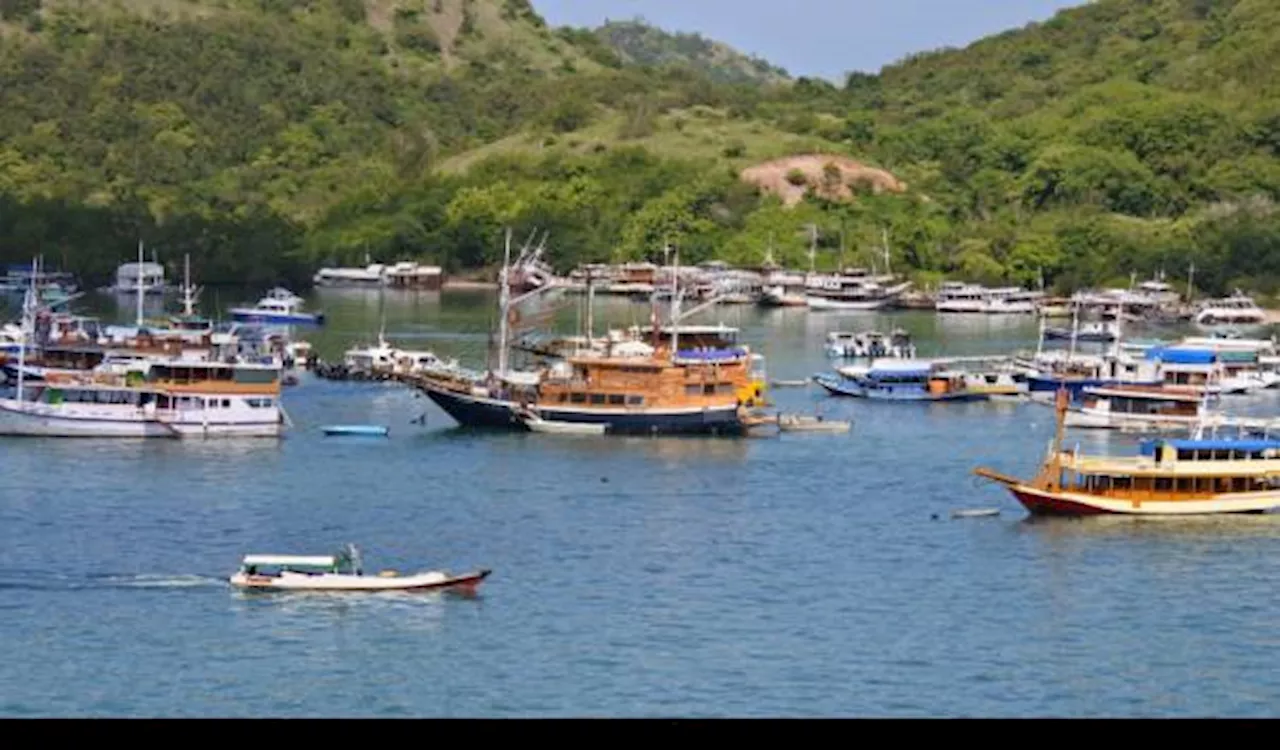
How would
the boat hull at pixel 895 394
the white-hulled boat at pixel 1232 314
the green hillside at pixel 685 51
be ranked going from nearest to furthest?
the boat hull at pixel 895 394, the white-hulled boat at pixel 1232 314, the green hillside at pixel 685 51

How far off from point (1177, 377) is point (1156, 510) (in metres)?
8.23

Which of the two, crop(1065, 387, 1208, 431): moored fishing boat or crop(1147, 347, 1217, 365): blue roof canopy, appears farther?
crop(1147, 347, 1217, 365): blue roof canopy

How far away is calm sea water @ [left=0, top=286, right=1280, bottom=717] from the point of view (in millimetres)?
10227

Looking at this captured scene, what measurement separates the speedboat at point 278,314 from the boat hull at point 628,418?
13.6 meters

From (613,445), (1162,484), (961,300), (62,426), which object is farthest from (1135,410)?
(961,300)

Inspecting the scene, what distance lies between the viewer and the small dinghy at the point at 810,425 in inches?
839

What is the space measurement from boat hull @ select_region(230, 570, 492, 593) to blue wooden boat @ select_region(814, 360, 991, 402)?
41.1 ft

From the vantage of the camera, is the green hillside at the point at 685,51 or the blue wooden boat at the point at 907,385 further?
the green hillside at the point at 685,51

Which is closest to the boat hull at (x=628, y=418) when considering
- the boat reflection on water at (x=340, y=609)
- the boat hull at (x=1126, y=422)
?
the boat hull at (x=1126, y=422)

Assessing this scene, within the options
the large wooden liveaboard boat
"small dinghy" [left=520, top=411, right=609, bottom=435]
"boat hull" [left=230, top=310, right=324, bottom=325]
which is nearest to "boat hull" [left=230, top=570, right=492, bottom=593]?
"small dinghy" [left=520, top=411, right=609, bottom=435]

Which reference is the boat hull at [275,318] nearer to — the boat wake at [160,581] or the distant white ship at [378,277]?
the distant white ship at [378,277]

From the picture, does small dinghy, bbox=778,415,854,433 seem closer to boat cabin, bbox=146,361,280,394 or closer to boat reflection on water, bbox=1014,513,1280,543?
boat cabin, bbox=146,361,280,394

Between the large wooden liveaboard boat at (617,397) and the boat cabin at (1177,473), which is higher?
the large wooden liveaboard boat at (617,397)

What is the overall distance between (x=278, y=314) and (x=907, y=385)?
41.8ft
